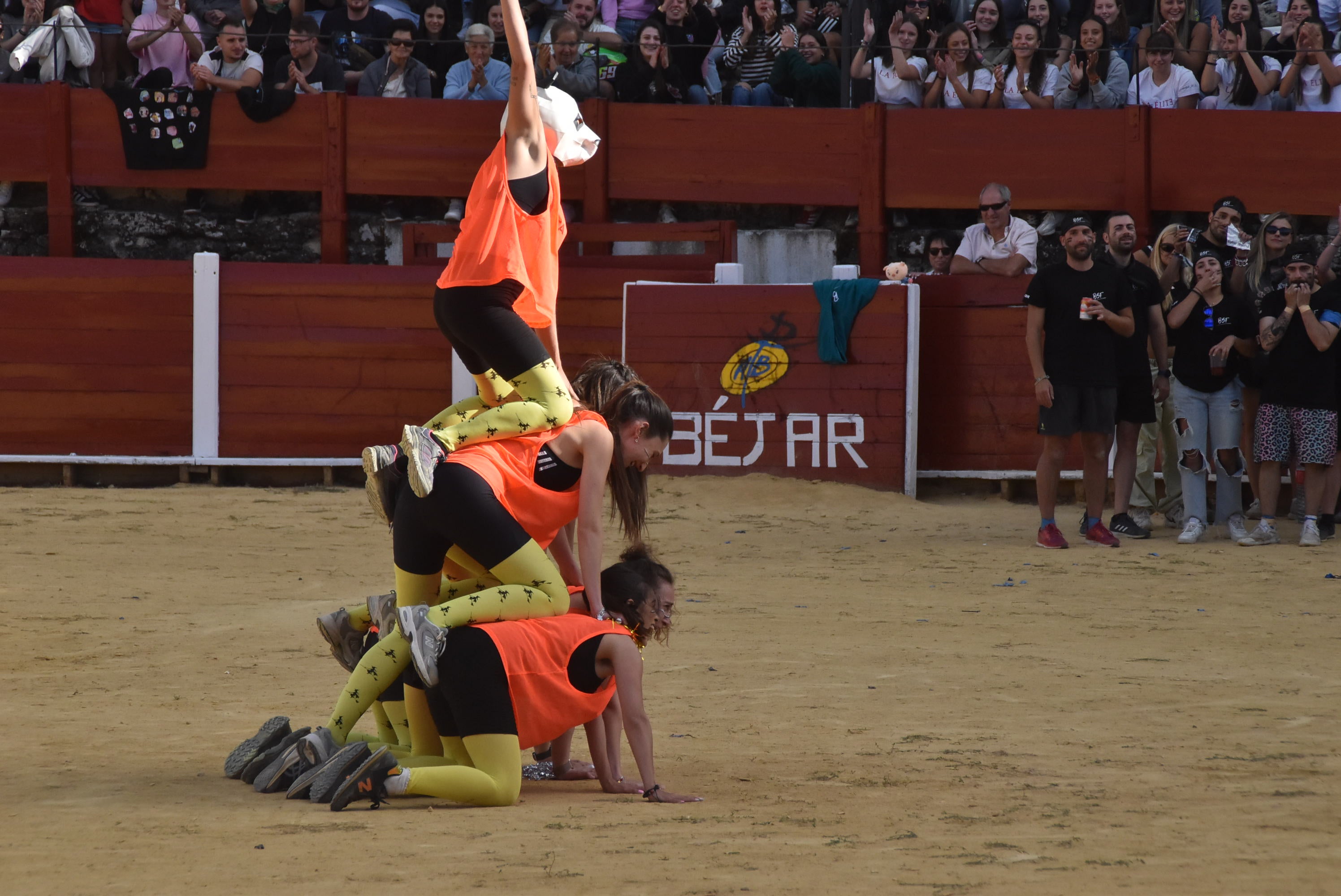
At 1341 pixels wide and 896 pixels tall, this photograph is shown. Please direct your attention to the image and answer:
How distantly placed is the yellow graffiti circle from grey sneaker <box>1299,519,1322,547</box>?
369 cm

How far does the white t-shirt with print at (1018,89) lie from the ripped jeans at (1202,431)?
11.6 ft

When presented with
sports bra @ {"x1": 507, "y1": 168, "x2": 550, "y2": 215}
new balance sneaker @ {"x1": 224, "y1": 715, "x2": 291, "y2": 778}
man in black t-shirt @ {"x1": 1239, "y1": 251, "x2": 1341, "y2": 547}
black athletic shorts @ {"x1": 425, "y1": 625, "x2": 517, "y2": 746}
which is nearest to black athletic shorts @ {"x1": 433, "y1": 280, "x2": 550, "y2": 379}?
sports bra @ {"x1": 507, "y1": 168, "x2": 550, "y2": 215}

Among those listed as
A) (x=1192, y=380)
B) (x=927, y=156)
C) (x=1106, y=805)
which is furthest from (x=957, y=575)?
(x=927, y=156)

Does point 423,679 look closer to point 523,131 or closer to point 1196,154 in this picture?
point 523,131

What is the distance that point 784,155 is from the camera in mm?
11906

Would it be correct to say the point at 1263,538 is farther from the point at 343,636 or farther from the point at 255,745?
the point at 255,745

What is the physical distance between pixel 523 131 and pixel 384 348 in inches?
285

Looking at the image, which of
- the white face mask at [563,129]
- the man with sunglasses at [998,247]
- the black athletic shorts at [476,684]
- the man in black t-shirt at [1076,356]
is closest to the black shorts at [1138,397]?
the man in black t-shirt at [1076,356]

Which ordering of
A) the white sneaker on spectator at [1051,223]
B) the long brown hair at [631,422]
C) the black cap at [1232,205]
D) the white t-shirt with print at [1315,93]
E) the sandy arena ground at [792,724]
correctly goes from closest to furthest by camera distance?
the sandy arena ground at [792,724]
the long brown hair at [631,422]
the black cap at [1232,205]
the white t-shirt with print at [1315,93]
the white sneaker on spectator at [1051,223]

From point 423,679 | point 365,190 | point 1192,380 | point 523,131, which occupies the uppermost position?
point 365,190

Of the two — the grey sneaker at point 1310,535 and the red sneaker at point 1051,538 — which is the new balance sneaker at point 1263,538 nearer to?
the grey sneaker at point 1310,535

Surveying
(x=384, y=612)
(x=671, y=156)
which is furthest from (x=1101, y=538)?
(x=384, y=612)

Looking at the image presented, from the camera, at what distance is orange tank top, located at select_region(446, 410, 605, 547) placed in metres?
4.02

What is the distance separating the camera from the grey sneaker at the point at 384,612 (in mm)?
4180
